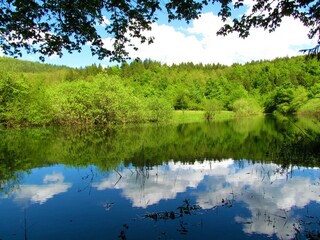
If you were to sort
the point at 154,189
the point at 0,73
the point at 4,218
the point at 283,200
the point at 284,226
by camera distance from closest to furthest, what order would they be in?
the point at 284,226
the point at 4,218
the point at 283,200
the point at 154,189
the point at 0,73

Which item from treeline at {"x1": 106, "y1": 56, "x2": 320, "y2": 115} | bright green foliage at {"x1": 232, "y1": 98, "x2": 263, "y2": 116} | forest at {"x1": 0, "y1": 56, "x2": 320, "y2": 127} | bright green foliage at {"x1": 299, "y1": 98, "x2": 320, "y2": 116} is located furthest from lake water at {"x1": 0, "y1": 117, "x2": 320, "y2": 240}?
bright green foliage at {"x1": 232, "y1": 98, "x2": 263, "y2": 116}

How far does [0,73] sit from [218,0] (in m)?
45.9

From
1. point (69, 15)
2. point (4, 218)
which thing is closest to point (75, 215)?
point (4, 218)

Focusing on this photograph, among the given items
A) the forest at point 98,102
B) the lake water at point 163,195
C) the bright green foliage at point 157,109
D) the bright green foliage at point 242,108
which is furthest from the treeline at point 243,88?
the lake water at point 163,195

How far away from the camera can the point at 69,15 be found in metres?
8.43

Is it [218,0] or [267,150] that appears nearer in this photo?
[218,0]

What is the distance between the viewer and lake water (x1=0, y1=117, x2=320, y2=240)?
27.2ft

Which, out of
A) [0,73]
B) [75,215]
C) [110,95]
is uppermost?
[0,73]

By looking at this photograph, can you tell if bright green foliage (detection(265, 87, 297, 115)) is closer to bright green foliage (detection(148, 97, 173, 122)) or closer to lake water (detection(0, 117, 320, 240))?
bright green foliage (detection(148, 97, 173, 122))

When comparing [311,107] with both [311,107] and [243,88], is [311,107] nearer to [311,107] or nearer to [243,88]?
[311,107]

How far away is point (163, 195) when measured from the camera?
11500 millimetres

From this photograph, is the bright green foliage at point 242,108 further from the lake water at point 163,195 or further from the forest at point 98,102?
the lake water at point 163,195

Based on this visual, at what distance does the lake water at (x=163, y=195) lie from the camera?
829cm

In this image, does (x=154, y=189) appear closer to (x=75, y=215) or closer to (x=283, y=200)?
(x=75, y=215)
